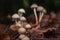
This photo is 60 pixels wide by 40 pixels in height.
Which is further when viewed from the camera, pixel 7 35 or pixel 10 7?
pixel 10 7

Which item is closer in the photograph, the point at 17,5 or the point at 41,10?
the point at 41,10

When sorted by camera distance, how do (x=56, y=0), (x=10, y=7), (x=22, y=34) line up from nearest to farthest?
(x=22, y=34) → (x=56, y=0) → (x=10, y=7)

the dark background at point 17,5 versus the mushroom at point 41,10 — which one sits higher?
the dark background at point 17,5

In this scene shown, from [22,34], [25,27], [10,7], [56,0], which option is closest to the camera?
[22,34]

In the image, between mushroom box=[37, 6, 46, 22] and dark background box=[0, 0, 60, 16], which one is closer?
mushroom box=[37, 6, 46, 22]

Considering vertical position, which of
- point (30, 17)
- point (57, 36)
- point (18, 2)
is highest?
point (18, 2)

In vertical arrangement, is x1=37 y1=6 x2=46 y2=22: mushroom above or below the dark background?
below

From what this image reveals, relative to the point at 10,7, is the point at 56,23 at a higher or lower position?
lower

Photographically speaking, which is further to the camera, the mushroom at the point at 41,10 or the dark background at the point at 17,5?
the dark background at the point at 17,5

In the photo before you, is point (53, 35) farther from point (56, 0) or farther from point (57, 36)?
point (56, 0)

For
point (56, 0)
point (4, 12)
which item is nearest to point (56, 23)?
point (56, 0)
